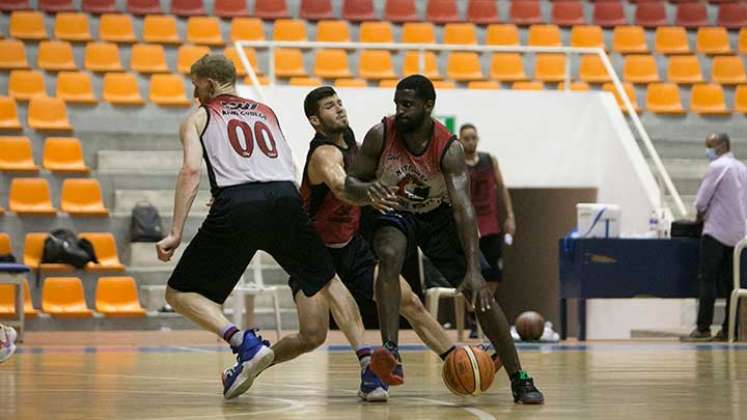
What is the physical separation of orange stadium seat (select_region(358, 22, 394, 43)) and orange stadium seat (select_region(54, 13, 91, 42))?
11.6 feet

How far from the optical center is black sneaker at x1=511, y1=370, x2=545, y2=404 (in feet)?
22.6

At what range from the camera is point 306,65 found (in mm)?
19312

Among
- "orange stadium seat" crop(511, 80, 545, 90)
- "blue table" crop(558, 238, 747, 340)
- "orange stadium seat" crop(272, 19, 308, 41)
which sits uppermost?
"orange stadium seat" crop(272, 19, 308, 41)

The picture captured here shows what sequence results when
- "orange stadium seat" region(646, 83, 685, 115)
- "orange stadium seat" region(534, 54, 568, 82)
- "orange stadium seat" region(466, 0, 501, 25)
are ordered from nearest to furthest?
"orange stadium seat" region(646, 83, 685, 115) → "orange stadium seat" region(534, 54, 568, 82) → "orange stadium seat" region(466, 0, 501, 25)

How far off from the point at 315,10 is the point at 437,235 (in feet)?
43.8

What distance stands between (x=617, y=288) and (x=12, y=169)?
643 centimetres

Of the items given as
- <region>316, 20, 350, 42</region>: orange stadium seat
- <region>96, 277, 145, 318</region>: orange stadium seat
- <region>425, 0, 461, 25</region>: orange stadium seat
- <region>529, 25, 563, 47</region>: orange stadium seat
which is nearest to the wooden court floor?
<region>96, 277, 145, 318</region>: orange stadium seat

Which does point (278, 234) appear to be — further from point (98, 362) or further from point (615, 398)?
point (98, 362)

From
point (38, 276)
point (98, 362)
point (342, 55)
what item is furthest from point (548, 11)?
point (98, 362)

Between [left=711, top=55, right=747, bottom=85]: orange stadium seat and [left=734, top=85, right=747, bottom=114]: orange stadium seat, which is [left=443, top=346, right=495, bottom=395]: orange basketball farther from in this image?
[left=711, top=55, right=747, bottom=85]: orange stadium seat

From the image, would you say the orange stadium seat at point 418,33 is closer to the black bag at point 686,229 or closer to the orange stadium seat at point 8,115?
the orange stadium seat at point 8,115

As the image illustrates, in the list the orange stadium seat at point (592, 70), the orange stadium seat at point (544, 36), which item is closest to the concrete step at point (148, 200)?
the orange stadium seat at point (592, 70)

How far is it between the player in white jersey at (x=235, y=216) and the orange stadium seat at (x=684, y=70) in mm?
13286

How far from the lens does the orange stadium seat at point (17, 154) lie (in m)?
16.0
